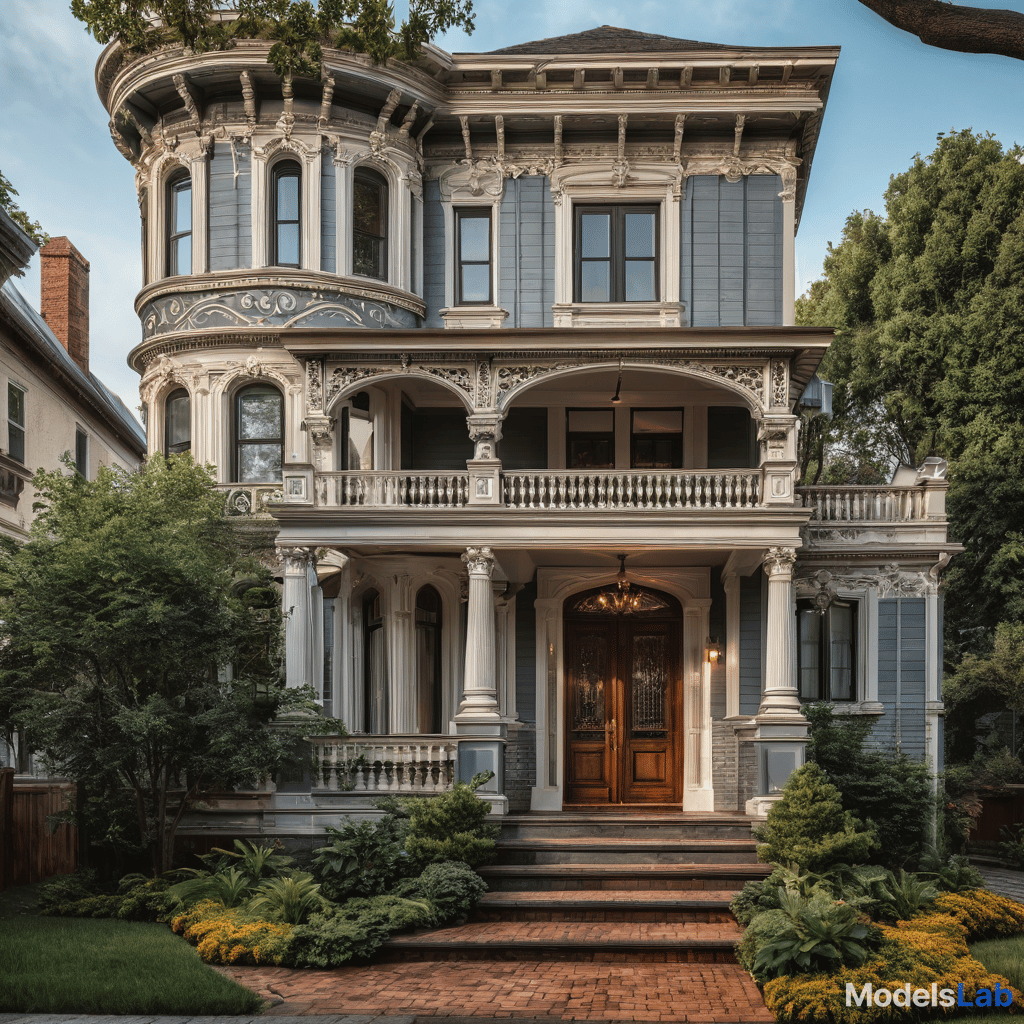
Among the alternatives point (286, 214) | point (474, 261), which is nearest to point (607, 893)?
point (474, 261)

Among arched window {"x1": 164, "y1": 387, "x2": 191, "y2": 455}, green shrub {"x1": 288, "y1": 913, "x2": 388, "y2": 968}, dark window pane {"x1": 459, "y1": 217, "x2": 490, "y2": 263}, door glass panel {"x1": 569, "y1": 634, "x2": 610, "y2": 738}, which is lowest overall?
green shrub {"x1": 288, "y1": 913, "x2": 388, "y2": 968}

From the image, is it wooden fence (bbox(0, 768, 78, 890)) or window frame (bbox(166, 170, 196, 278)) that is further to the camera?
window frame (bbox(166, 170, 196, 278))

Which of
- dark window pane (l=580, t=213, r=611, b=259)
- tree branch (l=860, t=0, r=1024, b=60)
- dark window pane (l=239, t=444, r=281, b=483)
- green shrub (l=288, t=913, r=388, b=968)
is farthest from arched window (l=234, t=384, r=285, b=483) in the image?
tree branch (l=860, t=0, r=1024, b=60)

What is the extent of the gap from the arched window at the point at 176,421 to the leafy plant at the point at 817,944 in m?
12.9

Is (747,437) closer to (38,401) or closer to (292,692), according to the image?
(292,692)

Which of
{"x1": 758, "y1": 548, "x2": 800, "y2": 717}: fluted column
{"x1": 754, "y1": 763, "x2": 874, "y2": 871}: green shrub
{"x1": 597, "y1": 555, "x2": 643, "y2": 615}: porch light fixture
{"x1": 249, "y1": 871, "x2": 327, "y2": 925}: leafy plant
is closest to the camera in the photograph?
{"x1": 249, "y1": 871, "x2": 327, "y2": 925}: leafy plant

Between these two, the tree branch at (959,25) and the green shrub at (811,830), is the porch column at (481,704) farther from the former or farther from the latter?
the tree branch at (959,25)

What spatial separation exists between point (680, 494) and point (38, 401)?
1405cm

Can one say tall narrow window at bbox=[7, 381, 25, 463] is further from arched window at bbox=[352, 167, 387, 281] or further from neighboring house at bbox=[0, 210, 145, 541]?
arched window at bbox=[352, 167, 387, 281]

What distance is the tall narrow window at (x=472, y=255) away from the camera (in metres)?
20.8

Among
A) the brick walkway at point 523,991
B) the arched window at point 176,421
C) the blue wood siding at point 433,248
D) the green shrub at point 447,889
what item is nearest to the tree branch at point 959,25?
the brick walkway at point 523,991

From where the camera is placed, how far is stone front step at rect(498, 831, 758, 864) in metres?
15.3

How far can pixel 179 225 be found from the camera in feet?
66.3

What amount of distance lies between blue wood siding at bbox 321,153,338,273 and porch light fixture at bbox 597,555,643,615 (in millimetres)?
6741
